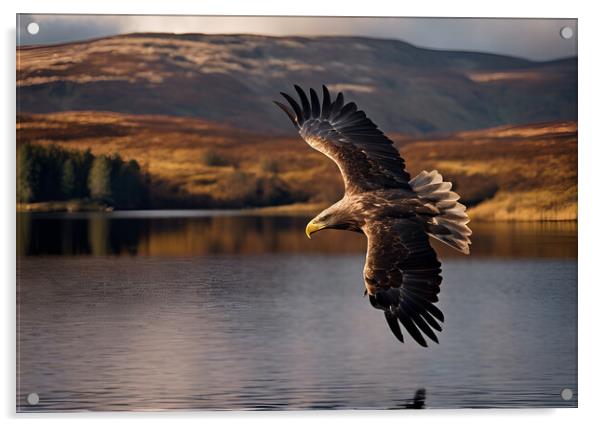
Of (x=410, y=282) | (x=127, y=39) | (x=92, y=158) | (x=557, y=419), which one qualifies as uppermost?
(x=127, y=39)

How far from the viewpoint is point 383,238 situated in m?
9.90

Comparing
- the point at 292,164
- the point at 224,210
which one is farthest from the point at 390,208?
the point at 224,210

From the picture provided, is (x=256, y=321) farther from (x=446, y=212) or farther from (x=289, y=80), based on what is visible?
(x=289, y=80)

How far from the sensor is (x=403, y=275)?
9805mm

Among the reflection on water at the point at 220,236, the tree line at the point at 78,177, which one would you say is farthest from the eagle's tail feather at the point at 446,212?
the tree line at the point at 78,177

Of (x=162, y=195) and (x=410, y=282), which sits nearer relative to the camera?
(x=410, y=282)

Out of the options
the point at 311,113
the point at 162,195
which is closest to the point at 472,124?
the point at 311,113

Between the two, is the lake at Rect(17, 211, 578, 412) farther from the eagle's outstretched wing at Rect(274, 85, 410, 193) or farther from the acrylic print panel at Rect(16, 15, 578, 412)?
the eagle's outstretched wing at Rect(274, 85, 410, 193)

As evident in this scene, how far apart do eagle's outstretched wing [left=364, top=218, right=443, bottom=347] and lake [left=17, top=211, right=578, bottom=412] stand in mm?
441

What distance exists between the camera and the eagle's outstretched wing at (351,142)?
999 centimetres

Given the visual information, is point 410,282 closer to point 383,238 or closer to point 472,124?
point 383,238

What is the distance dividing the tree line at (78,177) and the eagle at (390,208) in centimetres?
100

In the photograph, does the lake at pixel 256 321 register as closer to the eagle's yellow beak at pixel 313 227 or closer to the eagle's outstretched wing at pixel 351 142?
the eagle's yellow beak at pixel 313 227

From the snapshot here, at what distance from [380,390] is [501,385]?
0.65 metres
